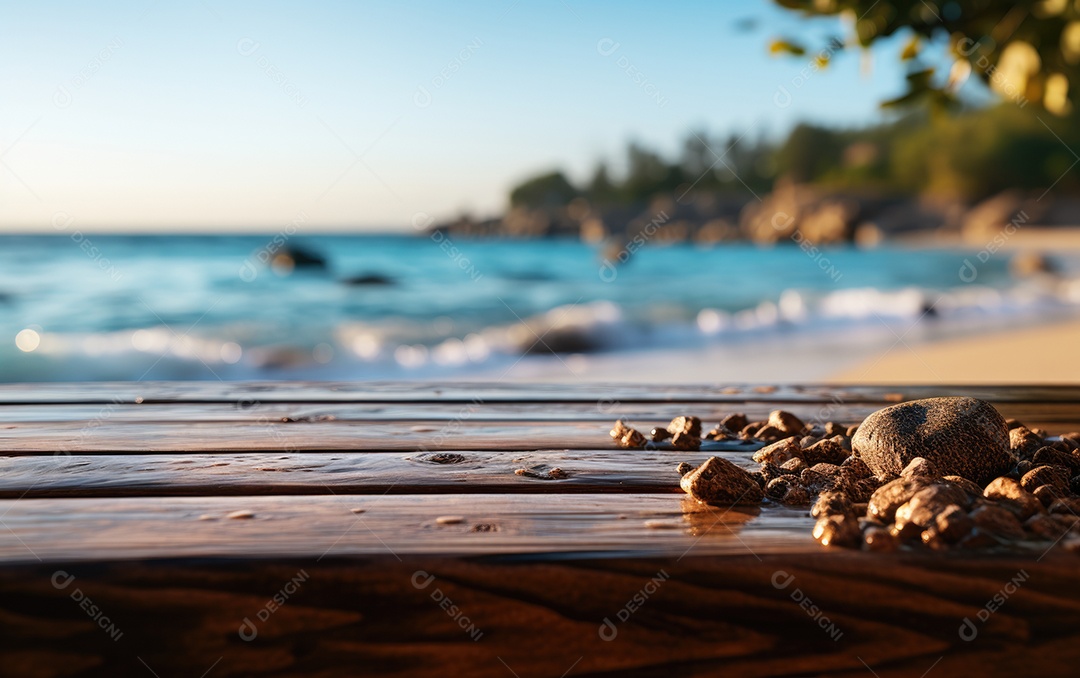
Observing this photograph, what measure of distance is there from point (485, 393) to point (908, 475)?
1061 mm

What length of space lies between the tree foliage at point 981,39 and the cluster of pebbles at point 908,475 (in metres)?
1.23

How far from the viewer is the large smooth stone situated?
1.12 m

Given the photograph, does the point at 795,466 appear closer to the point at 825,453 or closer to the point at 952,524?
the point at 825,453

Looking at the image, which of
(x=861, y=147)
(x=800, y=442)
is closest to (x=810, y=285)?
(x=800, y=442)

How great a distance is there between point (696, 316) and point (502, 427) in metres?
12.5

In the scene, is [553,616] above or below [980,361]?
above

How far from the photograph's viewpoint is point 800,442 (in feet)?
4.20

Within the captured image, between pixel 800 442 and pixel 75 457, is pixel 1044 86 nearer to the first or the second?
pixel 800 442

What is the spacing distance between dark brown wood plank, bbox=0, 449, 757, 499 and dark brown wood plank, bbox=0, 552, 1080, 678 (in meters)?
0.25

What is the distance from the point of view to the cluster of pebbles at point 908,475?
0.83 meters

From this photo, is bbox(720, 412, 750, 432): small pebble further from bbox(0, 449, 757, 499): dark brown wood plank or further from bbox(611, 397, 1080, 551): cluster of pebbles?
bbox(0, 449, 757, 499): dark brown wood plank

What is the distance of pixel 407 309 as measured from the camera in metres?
14.2

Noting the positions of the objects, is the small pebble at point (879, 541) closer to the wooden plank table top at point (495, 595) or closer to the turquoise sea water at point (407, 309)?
the wooden plank table top at point (495, 595)

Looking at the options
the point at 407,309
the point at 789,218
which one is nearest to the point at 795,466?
the point at 407,309
